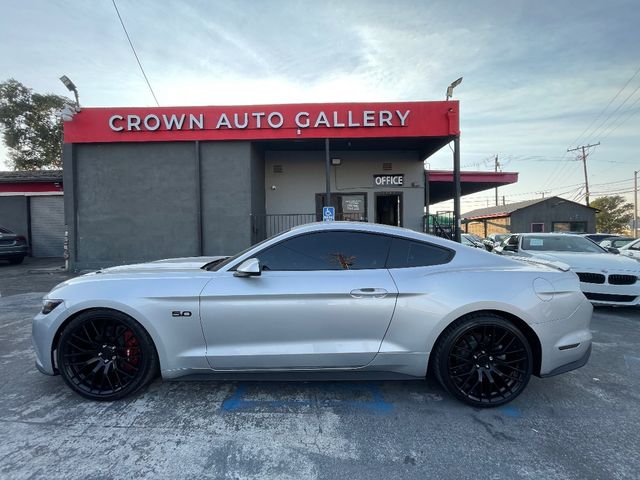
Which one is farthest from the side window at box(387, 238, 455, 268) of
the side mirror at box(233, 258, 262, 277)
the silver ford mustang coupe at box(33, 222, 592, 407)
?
the side mirror at box(233, 258, 262, 277)

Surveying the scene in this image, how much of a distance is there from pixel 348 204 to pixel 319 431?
10.3m

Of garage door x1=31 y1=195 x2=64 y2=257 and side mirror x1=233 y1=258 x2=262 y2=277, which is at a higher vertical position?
garage door x1=31 y1=195 x2=64 y2=257

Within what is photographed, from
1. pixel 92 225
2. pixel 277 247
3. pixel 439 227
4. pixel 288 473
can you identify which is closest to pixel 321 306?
pixel 277 247

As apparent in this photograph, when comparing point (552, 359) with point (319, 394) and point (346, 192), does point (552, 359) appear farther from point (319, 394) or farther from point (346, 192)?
point (346, 192)

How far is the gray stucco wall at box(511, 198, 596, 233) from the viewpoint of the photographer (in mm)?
31594

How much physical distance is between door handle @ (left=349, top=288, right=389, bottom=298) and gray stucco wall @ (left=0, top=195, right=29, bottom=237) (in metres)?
18.1

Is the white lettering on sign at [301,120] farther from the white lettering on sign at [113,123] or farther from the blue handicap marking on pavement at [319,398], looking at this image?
the blue handicap marking on pavement at [319,398]

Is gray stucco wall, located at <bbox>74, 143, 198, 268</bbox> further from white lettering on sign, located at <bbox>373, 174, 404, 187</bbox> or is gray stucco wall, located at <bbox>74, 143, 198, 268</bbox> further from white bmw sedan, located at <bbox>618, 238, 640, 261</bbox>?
white bmw sedan, located at <bbox>618, 238, 640, 261</bbox>

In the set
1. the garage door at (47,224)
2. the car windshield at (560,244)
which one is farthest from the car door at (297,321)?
the garage door at (47,224)

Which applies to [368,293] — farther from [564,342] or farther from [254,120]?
[254,120]

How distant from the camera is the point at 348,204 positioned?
40.6ft

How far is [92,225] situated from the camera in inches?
399

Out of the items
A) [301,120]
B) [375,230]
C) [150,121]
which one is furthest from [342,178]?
[375,230]

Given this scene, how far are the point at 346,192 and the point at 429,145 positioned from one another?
3245mm
